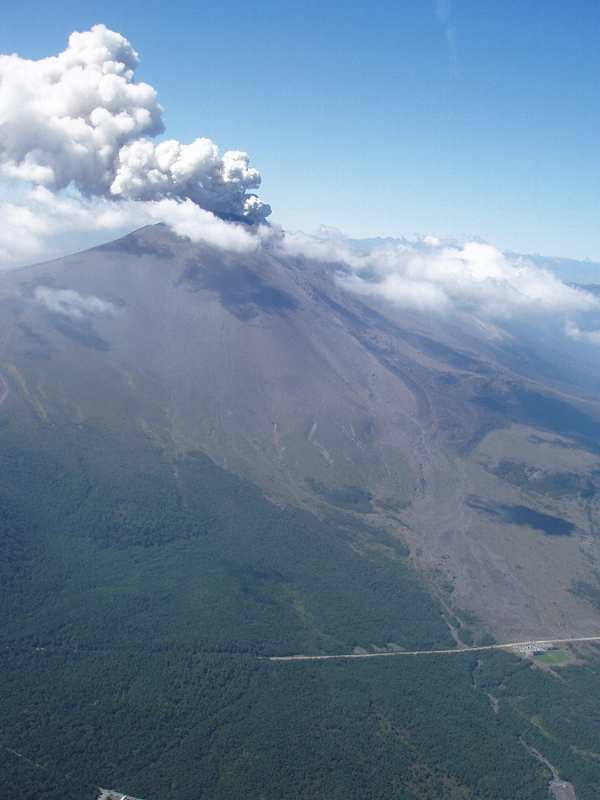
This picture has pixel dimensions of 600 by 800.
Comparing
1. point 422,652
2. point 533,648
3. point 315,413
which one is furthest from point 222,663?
point 315,413

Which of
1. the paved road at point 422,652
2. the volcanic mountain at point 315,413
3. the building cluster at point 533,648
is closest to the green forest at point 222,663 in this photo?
the paved road at point 422,652

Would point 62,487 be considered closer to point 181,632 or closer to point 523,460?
point 181,632

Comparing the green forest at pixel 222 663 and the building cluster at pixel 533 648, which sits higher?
the green forest at pixel 222 663

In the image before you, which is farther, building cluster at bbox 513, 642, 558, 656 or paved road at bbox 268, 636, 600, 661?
building cluster at bbox 513, 642, 558, 656

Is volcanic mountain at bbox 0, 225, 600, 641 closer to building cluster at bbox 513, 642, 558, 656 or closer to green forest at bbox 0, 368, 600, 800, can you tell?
building cluster at bbox 513, 642, 558, 656

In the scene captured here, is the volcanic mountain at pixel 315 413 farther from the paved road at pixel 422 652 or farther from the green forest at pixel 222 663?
the green forest at pixel 222 663

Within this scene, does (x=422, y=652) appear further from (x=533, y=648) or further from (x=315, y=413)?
(x=315, y=413)

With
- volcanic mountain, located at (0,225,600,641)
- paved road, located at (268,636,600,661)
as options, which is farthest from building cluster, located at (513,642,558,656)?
volcanic mountain, located at (0,225,600,641)

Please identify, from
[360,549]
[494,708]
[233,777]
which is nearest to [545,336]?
[360,549]
